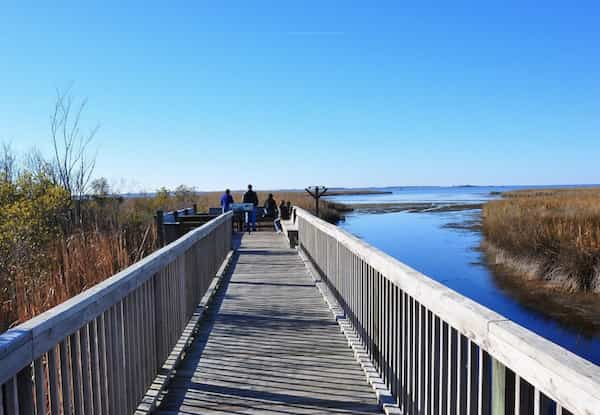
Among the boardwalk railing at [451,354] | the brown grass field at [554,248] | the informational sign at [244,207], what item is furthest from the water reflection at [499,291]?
Answer: the informational sign at [244,207]

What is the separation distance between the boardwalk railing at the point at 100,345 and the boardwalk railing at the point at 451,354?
1690 mm

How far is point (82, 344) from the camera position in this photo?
2371mm

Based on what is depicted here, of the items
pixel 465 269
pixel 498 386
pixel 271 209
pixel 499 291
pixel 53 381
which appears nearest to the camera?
pixel 498 386

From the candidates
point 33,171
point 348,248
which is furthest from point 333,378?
point 33,171

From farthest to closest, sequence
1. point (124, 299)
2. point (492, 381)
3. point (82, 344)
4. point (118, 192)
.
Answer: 1. point (118, 192)
2. point (124, 299)
3. point (82, 344)
4. point (492, 381)

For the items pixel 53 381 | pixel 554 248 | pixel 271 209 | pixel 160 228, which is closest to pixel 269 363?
pixel 53 381

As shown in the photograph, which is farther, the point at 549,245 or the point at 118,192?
the point at 118,192

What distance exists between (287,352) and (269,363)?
326 millimetres

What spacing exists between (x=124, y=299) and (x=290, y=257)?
7941 millimetres

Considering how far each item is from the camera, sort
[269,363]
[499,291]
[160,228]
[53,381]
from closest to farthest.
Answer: [53,381] < [269,363] < [499,291] < [160,228]

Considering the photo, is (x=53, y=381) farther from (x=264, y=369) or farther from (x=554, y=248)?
(x=554, y=248)

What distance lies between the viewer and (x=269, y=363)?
4262 millimetres

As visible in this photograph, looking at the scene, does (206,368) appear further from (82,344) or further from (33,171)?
(33,171)

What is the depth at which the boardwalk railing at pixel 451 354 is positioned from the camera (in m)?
1.45
